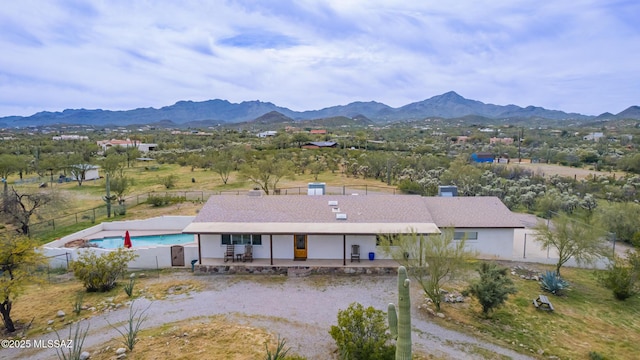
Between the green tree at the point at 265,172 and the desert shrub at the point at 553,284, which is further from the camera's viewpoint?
the green tree at the point at 265,172

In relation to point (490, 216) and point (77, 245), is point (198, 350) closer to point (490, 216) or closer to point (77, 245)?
point (77, 245)

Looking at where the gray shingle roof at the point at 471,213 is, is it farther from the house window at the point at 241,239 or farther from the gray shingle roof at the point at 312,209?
the house window at the point at 241,239

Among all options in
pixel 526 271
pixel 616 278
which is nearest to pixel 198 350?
pixel 526 271

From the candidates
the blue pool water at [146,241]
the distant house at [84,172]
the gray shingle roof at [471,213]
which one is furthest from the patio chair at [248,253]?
the distant house at [84,172]

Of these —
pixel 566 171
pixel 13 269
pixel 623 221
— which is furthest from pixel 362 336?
pixel 566 171

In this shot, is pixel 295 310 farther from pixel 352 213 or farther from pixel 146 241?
pixel 146 241

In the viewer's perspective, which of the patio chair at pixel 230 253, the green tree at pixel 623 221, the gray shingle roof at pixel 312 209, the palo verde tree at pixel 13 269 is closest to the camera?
the palo verde tree at pixel 13 269
